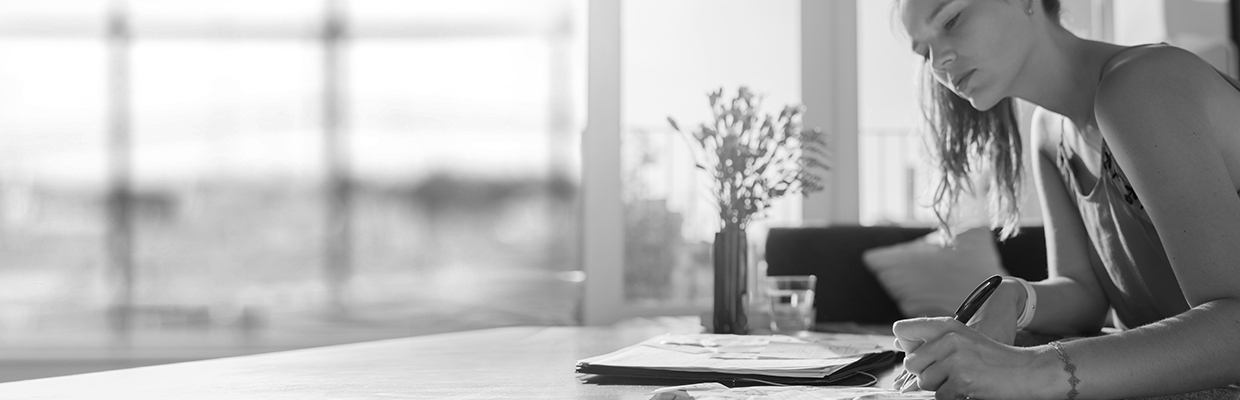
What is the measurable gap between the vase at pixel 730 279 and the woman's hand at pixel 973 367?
82 centimetres

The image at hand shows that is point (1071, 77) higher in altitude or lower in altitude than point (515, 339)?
higher

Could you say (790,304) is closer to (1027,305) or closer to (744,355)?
(1027,305)

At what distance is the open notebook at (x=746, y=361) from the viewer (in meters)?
0.92

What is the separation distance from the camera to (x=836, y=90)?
3643 millimetres

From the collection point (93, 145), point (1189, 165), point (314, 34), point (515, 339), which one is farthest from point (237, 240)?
point (1189, 165)

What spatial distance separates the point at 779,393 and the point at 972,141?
35.2 inches

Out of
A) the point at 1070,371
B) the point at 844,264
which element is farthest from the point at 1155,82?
the point at 844,264

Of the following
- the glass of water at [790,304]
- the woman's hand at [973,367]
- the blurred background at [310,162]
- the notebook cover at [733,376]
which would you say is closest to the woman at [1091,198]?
the woman's hand at [973,367]

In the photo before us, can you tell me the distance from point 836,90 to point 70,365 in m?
3.00

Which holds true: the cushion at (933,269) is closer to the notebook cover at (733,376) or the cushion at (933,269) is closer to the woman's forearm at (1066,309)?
the woman's forearm at (1066,309)

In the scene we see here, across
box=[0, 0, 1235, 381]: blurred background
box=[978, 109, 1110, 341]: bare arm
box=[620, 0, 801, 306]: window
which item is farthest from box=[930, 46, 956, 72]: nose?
box=[620, 0, 801, 306]: window

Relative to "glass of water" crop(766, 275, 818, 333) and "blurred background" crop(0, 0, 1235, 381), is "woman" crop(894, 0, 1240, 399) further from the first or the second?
"blurred background" crop(0, 0, 1235, 381)

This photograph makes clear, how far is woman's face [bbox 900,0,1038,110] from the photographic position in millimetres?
1199

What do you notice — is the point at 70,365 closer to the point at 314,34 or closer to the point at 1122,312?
the point at 314,34
